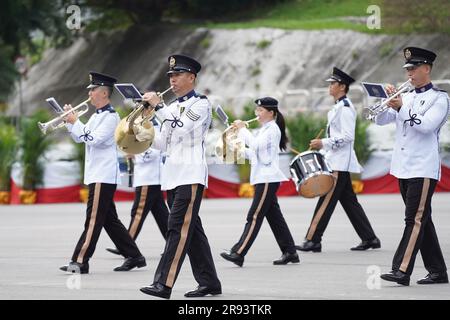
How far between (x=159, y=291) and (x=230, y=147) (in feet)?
11.2

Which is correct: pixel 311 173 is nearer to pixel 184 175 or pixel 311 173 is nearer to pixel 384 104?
pixel 384 104

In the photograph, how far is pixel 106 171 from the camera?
1280cm

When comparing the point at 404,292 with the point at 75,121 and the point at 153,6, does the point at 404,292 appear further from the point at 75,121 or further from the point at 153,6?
the point at 153,6

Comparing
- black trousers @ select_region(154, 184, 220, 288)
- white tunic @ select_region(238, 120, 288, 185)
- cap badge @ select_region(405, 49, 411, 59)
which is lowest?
black trousers @ select_region(154, 184, 220, 288)

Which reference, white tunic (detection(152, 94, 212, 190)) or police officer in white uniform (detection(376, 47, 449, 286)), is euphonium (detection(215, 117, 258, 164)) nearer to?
police officer in white uniform (detection(376, 47, 449, 286))

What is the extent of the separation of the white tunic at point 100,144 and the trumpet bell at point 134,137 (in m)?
2.06

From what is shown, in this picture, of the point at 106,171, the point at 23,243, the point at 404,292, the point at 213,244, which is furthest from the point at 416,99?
the point at 23,243

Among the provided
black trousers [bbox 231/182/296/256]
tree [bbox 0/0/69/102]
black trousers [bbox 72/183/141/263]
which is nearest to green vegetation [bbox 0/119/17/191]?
black trousers [bbox 231/182/296/256]

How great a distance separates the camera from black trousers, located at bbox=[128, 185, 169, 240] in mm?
14523

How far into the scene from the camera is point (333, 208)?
49.0 ft

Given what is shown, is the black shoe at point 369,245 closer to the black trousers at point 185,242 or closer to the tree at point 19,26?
the black trousers at point 185,242

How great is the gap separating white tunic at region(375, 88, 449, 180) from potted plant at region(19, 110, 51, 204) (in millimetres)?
17707
